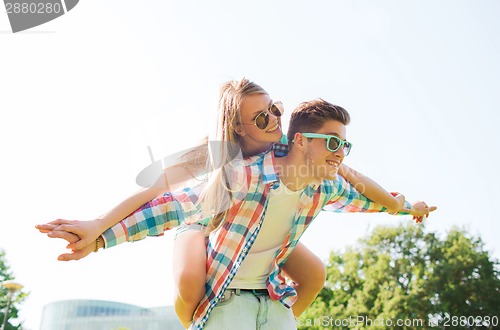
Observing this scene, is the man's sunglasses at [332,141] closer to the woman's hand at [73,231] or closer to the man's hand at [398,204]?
the man's hand at [398,204]

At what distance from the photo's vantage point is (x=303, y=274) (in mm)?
3100

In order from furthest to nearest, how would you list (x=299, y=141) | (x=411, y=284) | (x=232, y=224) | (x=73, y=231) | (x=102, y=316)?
(x=102, y=316) → (x=411, y=284) → (x=299, y=141) → (x=232, y=224) → (x=73, y=231)

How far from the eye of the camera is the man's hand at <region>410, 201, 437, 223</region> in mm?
3590

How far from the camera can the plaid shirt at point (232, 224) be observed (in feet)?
8.60

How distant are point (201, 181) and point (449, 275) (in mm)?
22435

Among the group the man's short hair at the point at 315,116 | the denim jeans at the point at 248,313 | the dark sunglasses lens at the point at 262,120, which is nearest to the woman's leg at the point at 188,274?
the denim jeans at the point at 248,313

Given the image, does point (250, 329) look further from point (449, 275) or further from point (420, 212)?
point (449, 275)

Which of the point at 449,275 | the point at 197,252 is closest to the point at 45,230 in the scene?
the point at 197,252

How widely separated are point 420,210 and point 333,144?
1050 millimetres

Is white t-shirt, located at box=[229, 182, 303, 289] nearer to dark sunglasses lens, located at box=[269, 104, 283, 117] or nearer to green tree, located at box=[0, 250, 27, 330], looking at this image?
dark sunglasses lens, located at box=[269, 104, 283, 117]

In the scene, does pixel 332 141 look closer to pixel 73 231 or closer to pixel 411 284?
pixel 73 231

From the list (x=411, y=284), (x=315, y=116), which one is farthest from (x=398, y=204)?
(x=411, y=284)

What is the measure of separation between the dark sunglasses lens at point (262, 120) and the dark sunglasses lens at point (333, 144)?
1.27 feet

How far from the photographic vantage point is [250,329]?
2629 mm
